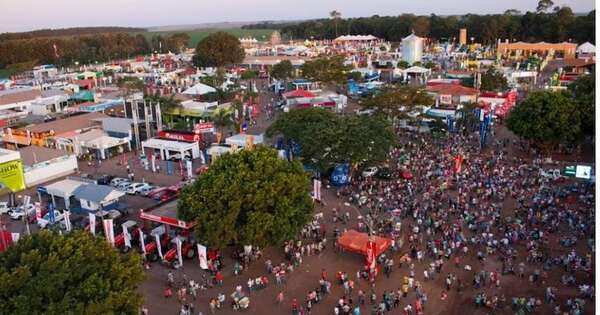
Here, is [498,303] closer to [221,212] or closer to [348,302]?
[348,302]

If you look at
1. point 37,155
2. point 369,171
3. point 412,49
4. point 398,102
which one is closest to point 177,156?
point 37,155

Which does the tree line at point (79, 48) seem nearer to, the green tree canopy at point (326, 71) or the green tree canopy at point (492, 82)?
the green tree canopy at point (326, 71)

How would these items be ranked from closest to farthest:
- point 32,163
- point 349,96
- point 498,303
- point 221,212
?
point 498,303 → point 221,212 → point 32,163 → point 349,96

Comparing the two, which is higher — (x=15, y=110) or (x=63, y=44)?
(x=63, y=44)

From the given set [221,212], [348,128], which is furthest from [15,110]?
[221,212]

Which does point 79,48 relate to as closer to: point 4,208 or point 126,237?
point 4,208

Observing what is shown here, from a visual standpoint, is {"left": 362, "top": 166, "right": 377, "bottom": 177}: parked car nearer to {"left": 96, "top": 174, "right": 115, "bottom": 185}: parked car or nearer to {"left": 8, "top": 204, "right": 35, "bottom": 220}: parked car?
{"left": 96, "top": 174, "right": 115, "bottom": 185}: parked car
